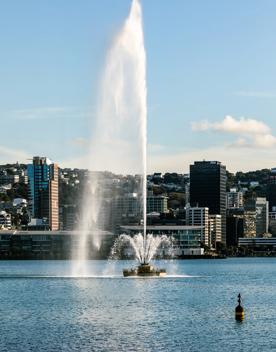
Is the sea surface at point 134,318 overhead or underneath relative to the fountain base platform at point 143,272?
underneath

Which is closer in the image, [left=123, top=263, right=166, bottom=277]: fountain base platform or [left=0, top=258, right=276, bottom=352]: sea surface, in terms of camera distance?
[left=0, top=258, right=276, bottom=352]: sea surface

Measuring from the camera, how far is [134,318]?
170ft

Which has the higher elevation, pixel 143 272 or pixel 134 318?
pixel 143 272

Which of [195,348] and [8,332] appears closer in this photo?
[195,348]

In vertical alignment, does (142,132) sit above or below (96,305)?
above

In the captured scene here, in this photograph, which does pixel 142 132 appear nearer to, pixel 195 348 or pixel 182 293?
pixel 182 293

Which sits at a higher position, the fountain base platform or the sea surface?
the fountain base platform

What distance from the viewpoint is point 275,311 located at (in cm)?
5688

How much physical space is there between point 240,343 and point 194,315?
11622 millimetres

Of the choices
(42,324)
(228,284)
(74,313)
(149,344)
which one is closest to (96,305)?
(74,313)

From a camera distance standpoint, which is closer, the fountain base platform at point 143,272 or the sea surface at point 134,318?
the sea surface at point 134,318

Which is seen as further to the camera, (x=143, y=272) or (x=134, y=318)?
(x=143, y=272)

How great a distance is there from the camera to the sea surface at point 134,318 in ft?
140

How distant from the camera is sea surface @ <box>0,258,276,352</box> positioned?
4262cm
